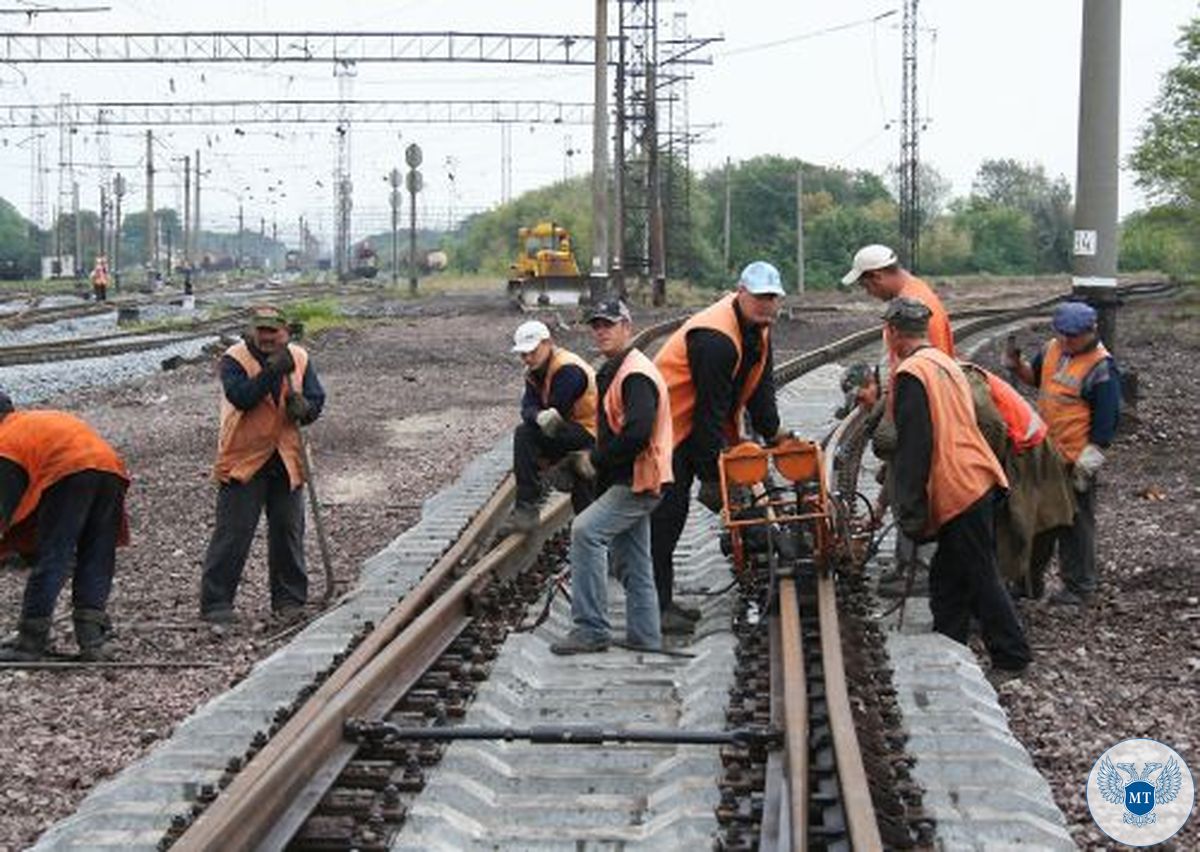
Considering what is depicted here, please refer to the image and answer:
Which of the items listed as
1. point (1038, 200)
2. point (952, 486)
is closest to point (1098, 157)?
point (952, 486)

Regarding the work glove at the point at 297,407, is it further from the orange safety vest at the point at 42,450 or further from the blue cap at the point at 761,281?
the blue cap at the point at 761,281

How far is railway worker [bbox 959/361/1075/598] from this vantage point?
790cm

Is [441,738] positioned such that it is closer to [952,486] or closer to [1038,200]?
[952,486]

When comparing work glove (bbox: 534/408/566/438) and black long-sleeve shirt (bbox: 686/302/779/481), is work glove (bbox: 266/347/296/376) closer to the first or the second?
work glove (bbox: 534/408/566/438)

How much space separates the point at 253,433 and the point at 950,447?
3.71 m

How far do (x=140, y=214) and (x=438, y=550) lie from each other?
595ft

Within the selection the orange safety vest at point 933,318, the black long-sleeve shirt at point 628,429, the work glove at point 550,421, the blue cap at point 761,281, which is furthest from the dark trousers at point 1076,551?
the work glove at point 550,421

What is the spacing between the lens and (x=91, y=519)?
8375 mm

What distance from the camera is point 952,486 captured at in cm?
738

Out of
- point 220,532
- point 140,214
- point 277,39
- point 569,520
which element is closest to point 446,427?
point 569,520

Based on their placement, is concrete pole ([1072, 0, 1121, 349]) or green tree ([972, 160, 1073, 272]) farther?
green tree ([972, 160, 1073, 272])

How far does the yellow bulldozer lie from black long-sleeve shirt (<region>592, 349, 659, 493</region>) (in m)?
33.4

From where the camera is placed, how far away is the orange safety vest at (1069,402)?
873cm

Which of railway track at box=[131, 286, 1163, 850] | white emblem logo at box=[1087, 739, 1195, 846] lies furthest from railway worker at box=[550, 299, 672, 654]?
white emblem logo at box=[1087, 739, 1195, 846]
